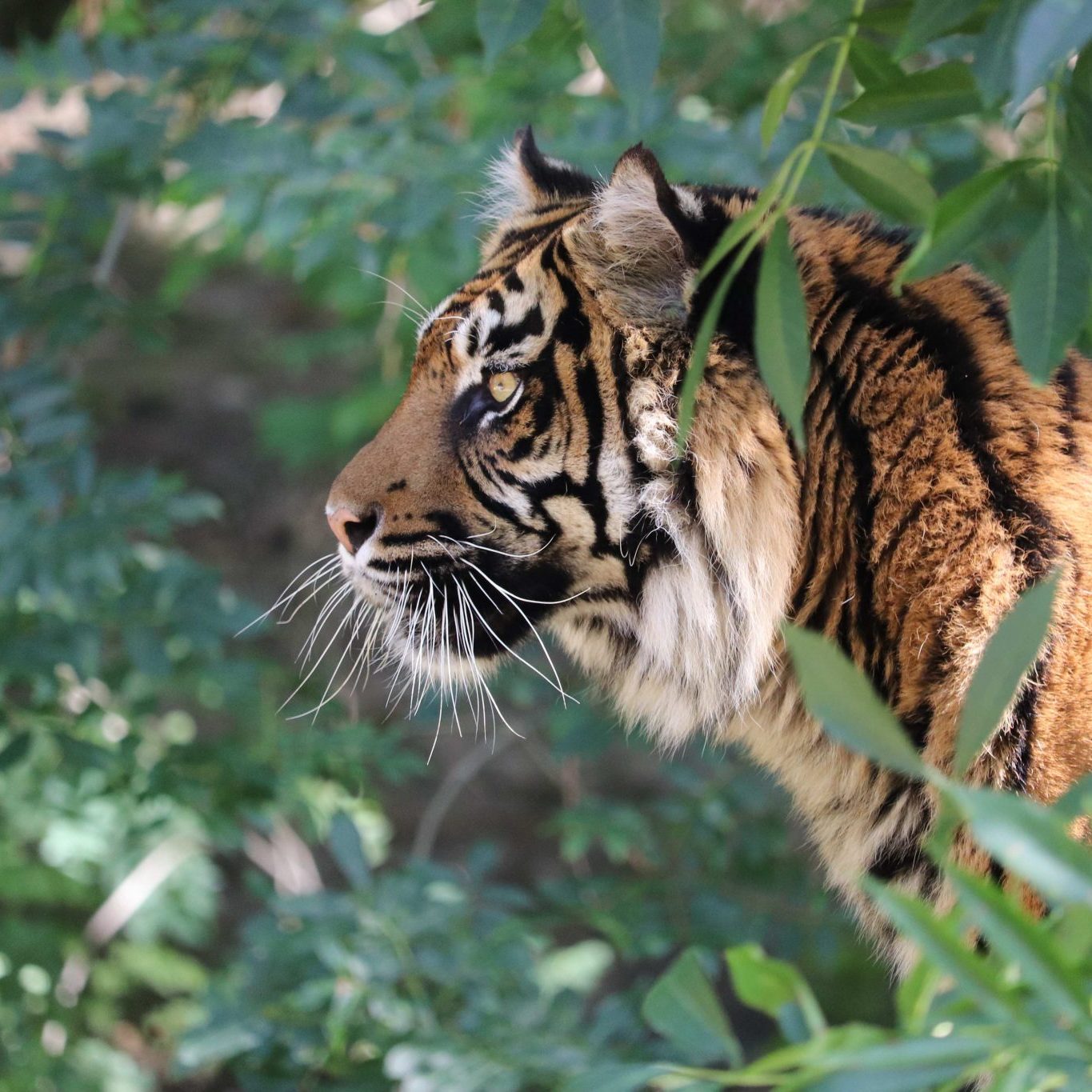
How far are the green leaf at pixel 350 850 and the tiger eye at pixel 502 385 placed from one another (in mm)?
786

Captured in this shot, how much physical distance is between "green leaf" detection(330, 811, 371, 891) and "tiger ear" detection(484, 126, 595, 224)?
0.90m

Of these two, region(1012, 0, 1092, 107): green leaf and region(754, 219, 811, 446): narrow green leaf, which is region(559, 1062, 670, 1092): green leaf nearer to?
region(754, 219, 811, 446): narrow green leaf

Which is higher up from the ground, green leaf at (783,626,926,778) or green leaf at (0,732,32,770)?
green leaf at (783,626,926,778)

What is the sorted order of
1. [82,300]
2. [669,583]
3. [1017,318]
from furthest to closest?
1. [82,300]
2. [669,583]
3. [1017,318]

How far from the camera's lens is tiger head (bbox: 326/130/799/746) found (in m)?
1.17

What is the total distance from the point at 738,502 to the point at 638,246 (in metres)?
0.27

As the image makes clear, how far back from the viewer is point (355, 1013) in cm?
169

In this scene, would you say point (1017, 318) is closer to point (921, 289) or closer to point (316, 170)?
point (921, 289)

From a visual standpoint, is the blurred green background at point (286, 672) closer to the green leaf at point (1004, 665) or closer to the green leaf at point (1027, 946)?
the green leaf at point (1004, 665)

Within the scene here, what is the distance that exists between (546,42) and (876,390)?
54 centimetres

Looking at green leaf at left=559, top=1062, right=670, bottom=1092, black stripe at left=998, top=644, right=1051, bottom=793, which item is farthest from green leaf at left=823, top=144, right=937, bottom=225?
green leaf at left=559, top=1062, right=670, bottom=1092

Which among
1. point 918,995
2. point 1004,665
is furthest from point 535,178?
point 918,995

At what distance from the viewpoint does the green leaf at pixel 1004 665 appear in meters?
0.57

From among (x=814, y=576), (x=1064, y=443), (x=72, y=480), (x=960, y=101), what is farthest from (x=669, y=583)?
(x=72, y=480)
